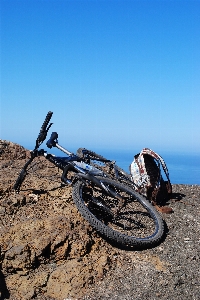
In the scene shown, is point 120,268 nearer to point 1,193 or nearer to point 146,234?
point 146,234

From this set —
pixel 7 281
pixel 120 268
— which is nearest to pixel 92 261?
pixel 120 268

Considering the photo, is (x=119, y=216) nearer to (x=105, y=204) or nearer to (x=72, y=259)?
(x=105, y=204)

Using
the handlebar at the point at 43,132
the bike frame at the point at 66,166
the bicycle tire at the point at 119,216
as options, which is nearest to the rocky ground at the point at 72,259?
the bicycle tire at the point at 119,216

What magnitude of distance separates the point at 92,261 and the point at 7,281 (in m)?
1.31

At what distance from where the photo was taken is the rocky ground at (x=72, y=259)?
16.3 ft

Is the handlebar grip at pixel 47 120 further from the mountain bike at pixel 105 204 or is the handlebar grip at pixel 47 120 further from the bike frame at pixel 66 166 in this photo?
the bike frame at pixel 66 166

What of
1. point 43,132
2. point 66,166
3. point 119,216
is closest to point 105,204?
point 119,216

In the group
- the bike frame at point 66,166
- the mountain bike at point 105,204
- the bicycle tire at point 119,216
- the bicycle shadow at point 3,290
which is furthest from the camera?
the bike frame at point 66,166

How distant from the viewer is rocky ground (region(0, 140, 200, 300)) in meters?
4.96

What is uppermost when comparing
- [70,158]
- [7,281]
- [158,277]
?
[70,158]

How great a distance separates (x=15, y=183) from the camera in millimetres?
6523

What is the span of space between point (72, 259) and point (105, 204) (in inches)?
57.2

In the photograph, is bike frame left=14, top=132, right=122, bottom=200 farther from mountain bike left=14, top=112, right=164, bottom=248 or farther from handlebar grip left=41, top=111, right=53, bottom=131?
handlebar grip left=41, top=111, right=53, bottom=131

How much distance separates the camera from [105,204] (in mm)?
6547
